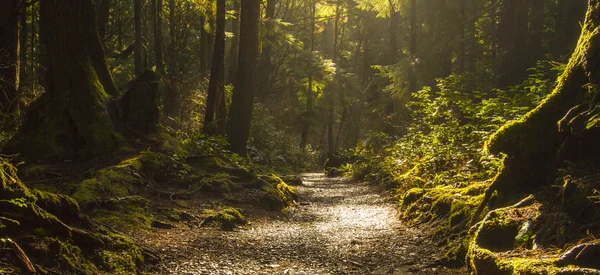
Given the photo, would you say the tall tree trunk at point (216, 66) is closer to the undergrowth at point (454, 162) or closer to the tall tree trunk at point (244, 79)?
the tall tree trunk at point (244, 79)

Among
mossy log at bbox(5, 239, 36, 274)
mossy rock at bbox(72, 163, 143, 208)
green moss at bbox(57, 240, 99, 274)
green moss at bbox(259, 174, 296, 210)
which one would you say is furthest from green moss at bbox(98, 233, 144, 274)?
green moss at bbox(259, 174, 296, 210)

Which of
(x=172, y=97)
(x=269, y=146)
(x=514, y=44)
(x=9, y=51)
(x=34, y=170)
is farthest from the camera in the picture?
(x=269, y=146)

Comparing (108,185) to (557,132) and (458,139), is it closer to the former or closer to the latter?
(557,132)

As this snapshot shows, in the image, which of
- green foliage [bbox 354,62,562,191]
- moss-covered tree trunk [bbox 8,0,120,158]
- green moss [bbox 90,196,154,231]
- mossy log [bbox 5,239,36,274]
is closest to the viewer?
mossy log [bbox 5,239,36,274]

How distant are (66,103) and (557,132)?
8.43 m

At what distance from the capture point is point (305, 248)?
243 inches

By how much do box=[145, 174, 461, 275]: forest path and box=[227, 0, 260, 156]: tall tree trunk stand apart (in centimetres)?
570

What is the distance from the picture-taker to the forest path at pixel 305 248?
506 centimetres

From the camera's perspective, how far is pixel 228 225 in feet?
24.1

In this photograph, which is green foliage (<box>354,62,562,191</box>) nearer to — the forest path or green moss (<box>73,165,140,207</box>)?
the forest path

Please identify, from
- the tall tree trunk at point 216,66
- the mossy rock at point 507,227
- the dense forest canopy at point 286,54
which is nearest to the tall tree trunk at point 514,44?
the dense forest canopy at point 286,54

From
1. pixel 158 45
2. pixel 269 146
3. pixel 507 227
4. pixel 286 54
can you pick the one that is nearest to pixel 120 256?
pixel 507 227

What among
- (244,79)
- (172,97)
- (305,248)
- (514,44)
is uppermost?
(514,44)

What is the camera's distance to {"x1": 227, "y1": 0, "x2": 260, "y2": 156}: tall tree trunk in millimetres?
13617
